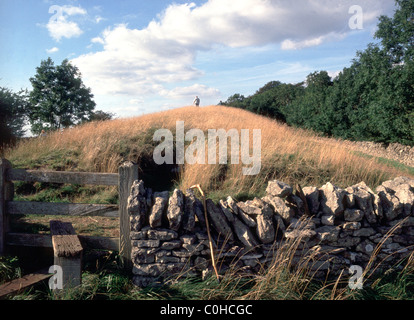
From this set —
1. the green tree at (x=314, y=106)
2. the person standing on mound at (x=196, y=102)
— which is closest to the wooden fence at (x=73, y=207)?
the green tree at (x=314, y=106)

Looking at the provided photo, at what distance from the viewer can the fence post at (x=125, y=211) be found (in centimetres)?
373

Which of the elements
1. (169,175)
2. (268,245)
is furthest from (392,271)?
(169,175)

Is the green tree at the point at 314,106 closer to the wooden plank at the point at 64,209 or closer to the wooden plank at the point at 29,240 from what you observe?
the wooden plank at the point at 64,209

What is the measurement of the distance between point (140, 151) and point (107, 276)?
6.17 meters

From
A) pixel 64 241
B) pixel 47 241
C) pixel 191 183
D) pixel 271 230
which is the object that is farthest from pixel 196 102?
pixel 64 241

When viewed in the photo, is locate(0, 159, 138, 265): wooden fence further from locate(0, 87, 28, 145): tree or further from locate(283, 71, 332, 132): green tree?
locate(283, 71, 332, 132): green tree

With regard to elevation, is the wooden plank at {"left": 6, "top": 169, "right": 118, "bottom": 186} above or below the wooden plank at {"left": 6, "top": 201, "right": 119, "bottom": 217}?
above

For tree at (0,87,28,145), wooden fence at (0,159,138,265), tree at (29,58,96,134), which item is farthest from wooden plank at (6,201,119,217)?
tree at (29,58,96,134)

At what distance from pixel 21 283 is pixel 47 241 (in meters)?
0.67

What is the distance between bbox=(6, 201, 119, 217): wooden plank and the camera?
3922 millimetres

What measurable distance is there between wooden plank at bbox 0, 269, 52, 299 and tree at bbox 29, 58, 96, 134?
21378 mm

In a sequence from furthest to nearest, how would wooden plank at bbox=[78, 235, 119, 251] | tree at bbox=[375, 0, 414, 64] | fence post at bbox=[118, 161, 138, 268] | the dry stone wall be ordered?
tree at bbox=[375, 0, 414, 64] < wooden plank at bbox=[78, 235, 119, 251] < fence post at bbox=[118, 161, 138, 268] < the dry stone wall
